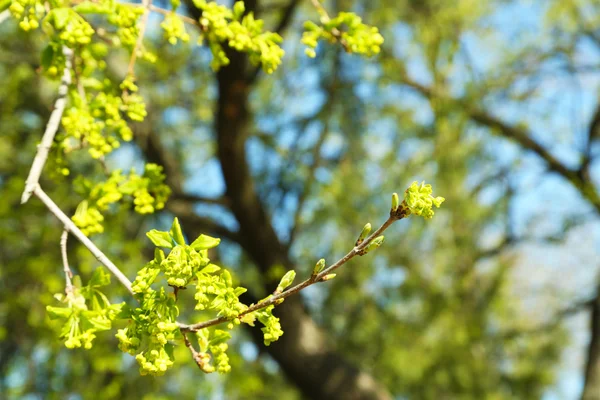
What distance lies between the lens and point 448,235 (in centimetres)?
562

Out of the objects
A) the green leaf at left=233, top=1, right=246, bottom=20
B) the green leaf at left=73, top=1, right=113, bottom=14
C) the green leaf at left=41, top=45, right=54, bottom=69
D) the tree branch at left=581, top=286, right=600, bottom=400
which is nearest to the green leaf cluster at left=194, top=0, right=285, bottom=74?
the green leaf at left=233, top=1, right=246, bottom=20

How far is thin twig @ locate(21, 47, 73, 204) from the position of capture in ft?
4.43

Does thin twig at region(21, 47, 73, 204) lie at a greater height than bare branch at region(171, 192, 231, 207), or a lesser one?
greater

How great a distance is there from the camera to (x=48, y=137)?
4.97 feet

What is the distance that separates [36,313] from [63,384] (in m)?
0.43

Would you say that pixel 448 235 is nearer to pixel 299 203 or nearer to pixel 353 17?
pixel 299 203

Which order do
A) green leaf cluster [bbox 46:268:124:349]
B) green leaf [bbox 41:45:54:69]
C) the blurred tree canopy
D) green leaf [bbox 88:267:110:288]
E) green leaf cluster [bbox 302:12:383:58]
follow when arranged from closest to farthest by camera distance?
green leaf cluster [bbox 46:268:124:349]
green leaf [bbox 88:267:110:288]
green leaf [bbox 41:45:54:69]
green leaf cluster [bbox 302:12:383:58]
the blurred tree canopy

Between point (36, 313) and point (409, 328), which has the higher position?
point (36, 313)

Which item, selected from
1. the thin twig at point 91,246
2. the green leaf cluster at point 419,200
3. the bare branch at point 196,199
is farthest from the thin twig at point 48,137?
the bare branch at point 196,199

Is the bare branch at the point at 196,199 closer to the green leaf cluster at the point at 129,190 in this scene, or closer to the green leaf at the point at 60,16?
the green leaf cluster at the point at 129,190

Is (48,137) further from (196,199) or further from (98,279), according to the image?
(196,199)

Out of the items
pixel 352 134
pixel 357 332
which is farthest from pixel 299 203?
pixel 357 332

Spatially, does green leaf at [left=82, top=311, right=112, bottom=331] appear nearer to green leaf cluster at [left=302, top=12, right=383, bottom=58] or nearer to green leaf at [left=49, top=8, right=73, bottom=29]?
green leaf at [left=49, top=8, right=73, bottom=29]

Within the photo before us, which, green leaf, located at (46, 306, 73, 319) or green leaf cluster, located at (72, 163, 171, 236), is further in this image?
green leaf cluster, located at (72, 163, 171, 236)
